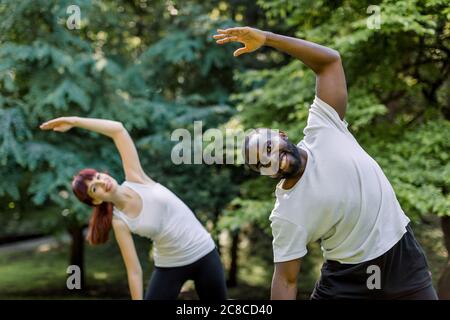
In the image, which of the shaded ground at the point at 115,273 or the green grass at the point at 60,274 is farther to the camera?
the green grass at the point at 60,274

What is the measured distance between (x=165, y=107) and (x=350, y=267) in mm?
4951

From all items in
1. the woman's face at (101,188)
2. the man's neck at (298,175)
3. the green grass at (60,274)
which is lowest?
the green grass at (60,274)

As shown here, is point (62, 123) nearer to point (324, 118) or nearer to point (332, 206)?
point (324, 118)

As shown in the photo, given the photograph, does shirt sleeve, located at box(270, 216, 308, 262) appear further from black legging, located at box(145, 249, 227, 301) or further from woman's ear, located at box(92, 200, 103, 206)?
woman's ear, located at box(92, 200, 103, 206)

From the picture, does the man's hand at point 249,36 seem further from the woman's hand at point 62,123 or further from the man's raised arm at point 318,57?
the woman's hand at point 62,123

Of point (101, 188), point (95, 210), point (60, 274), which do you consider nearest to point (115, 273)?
point (60, 274)

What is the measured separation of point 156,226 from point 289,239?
1.60 metres

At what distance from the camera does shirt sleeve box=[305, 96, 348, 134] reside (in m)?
2.27

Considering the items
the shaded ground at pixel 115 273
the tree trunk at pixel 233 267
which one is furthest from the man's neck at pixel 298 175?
the tree trunk at pixel 233 267

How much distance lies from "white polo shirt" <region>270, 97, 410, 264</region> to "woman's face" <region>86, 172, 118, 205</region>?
61.5 inches

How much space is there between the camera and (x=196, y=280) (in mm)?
3730

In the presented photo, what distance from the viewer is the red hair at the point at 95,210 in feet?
11.5

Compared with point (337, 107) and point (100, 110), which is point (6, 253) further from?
point (337, 107)
